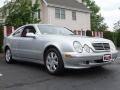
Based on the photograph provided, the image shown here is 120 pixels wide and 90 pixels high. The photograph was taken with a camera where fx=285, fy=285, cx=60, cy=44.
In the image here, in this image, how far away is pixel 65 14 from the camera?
30.3m

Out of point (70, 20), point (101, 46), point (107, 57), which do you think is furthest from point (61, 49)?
point (70, 20)

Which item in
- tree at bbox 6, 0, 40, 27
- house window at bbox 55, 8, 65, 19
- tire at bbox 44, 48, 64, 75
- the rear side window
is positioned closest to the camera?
tire at bbox 44, 48, 64, 75

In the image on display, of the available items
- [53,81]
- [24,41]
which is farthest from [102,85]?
[24,41]

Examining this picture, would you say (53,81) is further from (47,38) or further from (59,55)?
(47,38)

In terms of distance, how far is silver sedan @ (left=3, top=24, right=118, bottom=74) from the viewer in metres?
7.01

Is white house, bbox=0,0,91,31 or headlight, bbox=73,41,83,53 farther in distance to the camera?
white house, bbox=0,0,91,31

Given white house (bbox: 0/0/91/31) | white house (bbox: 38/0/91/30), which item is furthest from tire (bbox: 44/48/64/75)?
white house (bbox: 38/0/91/30)

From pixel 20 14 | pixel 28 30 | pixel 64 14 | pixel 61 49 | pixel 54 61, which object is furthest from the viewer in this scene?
pixel 64 14

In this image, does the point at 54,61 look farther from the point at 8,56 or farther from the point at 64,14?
the point at 64,14

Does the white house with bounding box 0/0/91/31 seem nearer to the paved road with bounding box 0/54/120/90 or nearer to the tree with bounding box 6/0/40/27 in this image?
the tree with bounding box 6/0/40/27

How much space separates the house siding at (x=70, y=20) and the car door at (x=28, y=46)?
18958mm

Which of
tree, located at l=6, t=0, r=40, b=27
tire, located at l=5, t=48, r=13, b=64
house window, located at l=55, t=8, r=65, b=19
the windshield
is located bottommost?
tire, located at l=5, t=48, r=13, b=64

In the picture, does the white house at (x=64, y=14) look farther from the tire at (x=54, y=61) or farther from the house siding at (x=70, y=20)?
the tire at (x=54, y=61)

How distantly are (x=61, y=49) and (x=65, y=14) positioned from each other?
23334 millimetres
